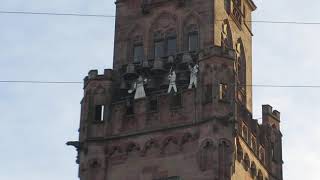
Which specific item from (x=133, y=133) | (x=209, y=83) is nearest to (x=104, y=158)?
(x=133, y=133)

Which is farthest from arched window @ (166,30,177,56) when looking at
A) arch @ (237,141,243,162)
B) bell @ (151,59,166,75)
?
arch @ (237,141,243,162)

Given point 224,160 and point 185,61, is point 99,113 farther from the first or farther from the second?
point 224,160

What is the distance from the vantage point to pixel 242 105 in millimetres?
52688

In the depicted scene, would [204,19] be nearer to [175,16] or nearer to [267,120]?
[175,16]

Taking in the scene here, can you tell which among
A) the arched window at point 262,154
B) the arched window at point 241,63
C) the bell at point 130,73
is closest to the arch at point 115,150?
the bell at point 130,73

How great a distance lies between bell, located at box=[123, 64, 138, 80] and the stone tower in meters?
0.05

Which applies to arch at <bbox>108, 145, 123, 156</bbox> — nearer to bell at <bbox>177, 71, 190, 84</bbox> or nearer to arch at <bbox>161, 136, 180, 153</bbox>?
arch at <bbox>161, 136, 180, 153</bbox>

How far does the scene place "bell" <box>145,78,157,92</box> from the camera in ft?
174

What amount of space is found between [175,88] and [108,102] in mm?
3229

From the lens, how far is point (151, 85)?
175 feet

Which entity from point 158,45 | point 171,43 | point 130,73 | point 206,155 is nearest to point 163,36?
point 158,45

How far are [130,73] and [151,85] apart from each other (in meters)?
1.25

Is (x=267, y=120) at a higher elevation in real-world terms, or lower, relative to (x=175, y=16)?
lower

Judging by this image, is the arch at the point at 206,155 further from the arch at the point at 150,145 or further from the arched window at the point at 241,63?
the arched window at the point at 241,63
